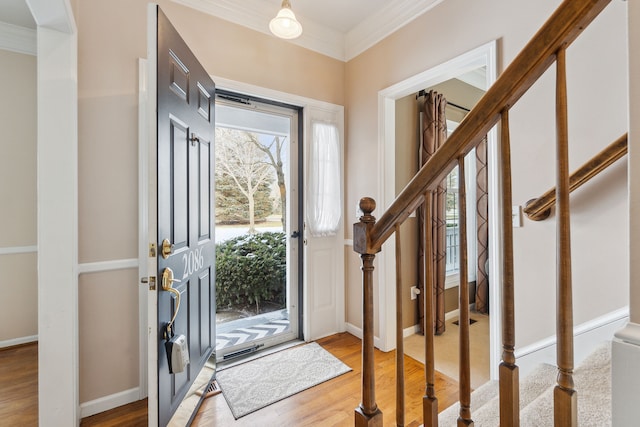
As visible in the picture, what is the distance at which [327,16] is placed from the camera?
2480 millimetres

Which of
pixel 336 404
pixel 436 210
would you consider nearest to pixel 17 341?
pixel 336 404

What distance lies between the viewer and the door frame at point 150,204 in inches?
51.6

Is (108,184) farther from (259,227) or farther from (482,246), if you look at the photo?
(482,246)

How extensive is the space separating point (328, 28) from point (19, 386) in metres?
3.63

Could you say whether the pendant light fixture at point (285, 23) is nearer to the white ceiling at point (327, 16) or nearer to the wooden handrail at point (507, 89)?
the white ceiling at point (327, 16)

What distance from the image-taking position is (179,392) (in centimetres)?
155

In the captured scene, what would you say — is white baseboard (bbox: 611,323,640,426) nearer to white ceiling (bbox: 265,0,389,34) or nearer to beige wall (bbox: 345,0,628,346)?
beige wall (bbox: 345,0,628,346)

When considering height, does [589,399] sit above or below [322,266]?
below

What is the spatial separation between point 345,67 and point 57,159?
2.41m

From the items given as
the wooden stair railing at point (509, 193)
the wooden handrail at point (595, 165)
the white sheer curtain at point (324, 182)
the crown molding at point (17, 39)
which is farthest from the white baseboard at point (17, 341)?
the wooden handrail at point (595, 165)

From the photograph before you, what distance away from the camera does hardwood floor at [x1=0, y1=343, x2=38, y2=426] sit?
5.58 feet

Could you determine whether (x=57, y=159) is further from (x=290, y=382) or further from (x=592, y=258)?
(x=592, y=258)

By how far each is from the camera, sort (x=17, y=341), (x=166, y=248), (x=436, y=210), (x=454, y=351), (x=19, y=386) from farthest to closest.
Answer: (x=436, y=210) < (x=17, y=341) < (x=454, y=351) < (x=19, y=386) < (x=166, y=248)

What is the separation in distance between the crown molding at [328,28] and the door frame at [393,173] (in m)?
0.50
